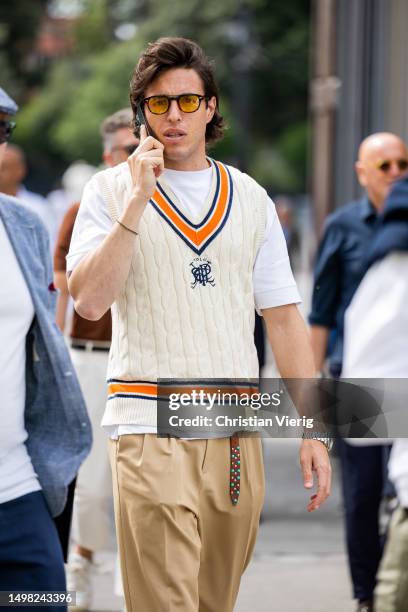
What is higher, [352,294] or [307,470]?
[352,294]

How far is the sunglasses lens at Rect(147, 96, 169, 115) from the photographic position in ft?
12.5

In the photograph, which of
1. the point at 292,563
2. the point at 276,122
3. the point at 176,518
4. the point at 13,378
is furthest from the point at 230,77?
the point at 13,378

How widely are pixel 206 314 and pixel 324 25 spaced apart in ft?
30.1

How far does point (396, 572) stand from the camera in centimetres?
300

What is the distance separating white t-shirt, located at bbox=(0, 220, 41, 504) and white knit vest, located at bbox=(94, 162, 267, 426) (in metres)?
0.32

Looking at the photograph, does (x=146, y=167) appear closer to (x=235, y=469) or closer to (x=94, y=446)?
(x=235, y=469)

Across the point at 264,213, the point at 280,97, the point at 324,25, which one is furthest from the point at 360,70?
the point at 280,97

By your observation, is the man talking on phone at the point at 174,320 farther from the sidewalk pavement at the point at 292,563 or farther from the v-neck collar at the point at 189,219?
the sidewalk pavement at the point at 292,563

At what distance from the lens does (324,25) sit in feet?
40.7

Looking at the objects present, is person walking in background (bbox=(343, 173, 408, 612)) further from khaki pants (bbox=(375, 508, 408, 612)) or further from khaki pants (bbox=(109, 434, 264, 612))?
khaki pants (bbox=(109, 434, 264, 612))

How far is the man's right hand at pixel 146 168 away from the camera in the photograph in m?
3.56

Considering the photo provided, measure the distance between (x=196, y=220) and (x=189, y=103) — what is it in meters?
0.35

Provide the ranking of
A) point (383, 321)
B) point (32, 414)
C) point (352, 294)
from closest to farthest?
point (383, 321) → point (32, 414) → point (352, 294)

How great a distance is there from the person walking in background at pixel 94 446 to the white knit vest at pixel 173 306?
214cm
